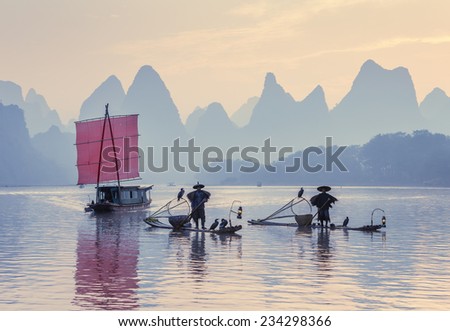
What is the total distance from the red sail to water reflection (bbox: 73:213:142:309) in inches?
1567

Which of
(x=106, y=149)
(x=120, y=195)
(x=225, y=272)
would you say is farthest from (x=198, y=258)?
(x=106, y=149)

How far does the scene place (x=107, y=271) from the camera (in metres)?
23.0

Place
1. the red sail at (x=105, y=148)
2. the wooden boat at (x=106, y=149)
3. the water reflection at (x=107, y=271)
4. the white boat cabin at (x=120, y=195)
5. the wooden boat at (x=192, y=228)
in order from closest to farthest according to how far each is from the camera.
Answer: the water reflection at (x=107, y=271) → the wooden boat at (x=192, y=228) → the white boat cabin at (x=120, y=195) → the wooden boat at (x=106, y=149) → the red sail at (x=105, y=148)

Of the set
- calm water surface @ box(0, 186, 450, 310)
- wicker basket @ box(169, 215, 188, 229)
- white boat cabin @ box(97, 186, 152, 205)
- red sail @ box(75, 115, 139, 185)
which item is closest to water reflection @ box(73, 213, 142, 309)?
calm water surface @ box(0, 186, 450, 310)

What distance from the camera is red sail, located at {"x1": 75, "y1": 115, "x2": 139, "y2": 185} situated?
78.7 meters

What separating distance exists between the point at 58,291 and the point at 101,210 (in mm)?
47291

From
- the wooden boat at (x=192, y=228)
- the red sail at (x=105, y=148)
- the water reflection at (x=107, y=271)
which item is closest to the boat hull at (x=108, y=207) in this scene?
the red sail at (x=105, y=148)

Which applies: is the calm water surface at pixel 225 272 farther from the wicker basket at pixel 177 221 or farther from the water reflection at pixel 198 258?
the wicker basket at pixel 177 221

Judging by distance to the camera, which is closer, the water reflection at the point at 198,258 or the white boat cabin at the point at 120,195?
the water reflection at the point at 198,258

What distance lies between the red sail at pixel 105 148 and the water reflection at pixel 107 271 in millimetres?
39809

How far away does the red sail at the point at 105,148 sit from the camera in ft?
258

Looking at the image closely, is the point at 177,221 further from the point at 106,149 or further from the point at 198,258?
the point at 106,149

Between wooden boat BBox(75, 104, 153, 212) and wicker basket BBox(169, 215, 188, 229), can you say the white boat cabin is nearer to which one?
wooden boat BBox(75, 104, 153, 212)
